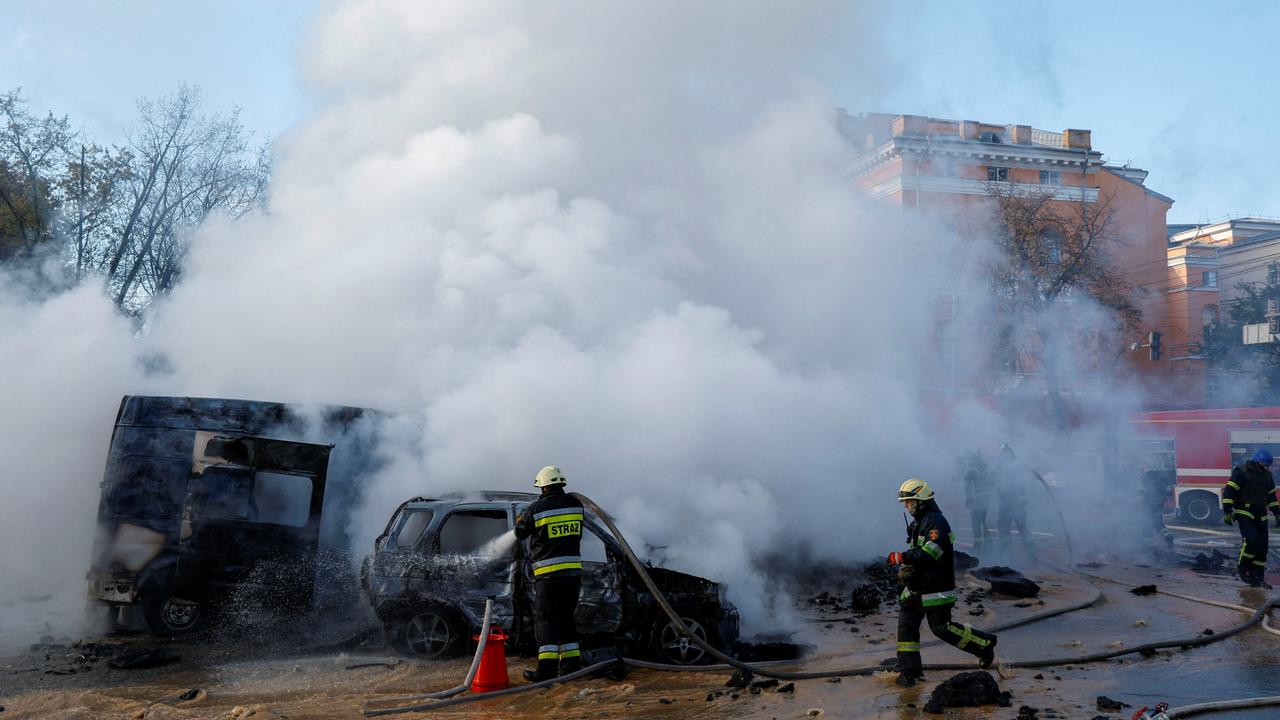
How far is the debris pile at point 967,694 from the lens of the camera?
6.13 metres

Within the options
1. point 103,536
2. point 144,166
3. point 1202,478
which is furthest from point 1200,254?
point 103,536

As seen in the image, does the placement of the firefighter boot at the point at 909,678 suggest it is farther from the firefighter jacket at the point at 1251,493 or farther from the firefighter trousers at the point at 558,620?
the firefighter jacket at the point at 1251,493

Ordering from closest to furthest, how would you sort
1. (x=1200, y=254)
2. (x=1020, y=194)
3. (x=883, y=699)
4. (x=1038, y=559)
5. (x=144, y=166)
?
(x=883, y=699)
(x=1038, y=559)
(x=144, y=166)
(x=1020, y=194)
(x=1200, y=254)

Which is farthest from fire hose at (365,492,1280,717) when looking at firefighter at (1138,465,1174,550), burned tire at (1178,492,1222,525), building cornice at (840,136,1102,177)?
burned tire at (1178,492,1222,525)

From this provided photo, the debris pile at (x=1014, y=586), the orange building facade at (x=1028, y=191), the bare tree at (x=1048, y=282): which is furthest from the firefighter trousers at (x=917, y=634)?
the bare tree at (x=1048, y=282)

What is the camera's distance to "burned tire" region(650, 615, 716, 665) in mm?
7613

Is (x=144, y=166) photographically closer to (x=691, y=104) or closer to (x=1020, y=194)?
(x=691, y=104)

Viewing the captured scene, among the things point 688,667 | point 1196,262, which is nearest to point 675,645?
point 688,667

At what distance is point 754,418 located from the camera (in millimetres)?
11094

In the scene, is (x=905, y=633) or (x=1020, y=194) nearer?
(x=905, y=633)

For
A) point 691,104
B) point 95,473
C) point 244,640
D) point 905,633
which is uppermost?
point 691,104

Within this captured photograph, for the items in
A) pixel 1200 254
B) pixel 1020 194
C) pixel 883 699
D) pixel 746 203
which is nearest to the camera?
pixel 883 699

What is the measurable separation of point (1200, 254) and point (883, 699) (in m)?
39.8

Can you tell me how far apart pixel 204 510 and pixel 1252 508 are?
39.3 ft
